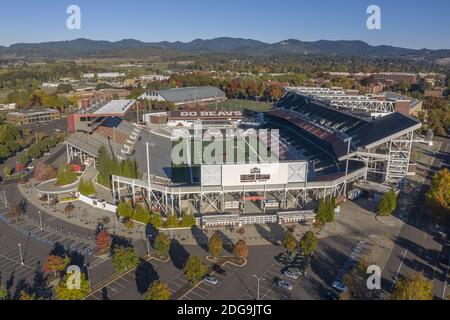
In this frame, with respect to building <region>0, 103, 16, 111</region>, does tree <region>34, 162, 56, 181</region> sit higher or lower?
lower

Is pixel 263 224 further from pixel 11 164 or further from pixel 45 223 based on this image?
pixel 11 164

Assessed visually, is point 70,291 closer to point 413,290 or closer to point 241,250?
point 241,250

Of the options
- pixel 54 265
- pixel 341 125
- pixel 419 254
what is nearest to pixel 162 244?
pixel 54 265

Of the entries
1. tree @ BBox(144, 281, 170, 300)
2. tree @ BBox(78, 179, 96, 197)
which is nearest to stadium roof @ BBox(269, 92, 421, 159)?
tree @ BBox(144, 281, 170, 300)

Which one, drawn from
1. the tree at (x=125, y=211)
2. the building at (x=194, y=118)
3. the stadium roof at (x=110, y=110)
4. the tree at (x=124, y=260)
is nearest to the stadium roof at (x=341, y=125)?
the building at (x=194, y=118)

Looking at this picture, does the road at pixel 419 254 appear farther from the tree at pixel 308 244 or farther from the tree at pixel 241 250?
the tree at pixel 241 250

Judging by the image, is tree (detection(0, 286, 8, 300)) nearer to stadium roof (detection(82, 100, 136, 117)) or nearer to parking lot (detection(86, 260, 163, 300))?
parking lot (detection(86, 260, 163, 300))
